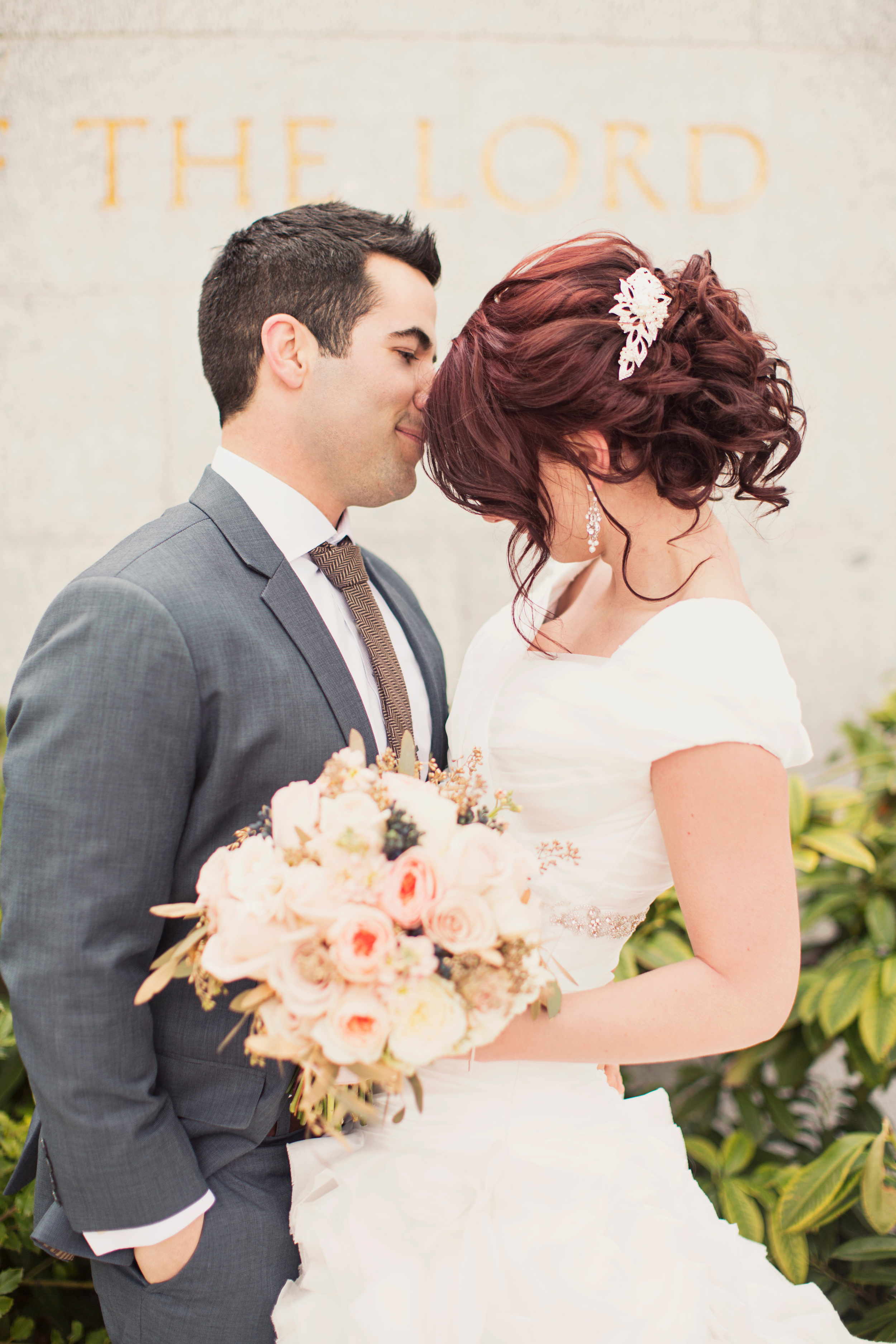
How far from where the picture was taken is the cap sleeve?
4.19 feet

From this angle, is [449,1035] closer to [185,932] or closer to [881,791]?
[185,932]

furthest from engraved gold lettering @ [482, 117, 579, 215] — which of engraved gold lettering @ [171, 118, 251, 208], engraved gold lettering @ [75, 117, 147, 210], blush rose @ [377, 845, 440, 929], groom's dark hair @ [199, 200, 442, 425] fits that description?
blush rose @ [377, 845, 440, 929]

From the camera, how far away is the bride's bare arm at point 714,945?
1.26 metres

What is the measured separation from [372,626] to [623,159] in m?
2.26

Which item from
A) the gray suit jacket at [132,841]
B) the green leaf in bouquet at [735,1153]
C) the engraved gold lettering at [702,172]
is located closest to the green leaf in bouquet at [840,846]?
the green leaf in bouquet at [735,1153]

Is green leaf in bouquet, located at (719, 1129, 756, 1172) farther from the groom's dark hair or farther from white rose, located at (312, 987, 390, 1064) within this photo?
the groom's dark hair

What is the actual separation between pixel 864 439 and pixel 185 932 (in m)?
2.92

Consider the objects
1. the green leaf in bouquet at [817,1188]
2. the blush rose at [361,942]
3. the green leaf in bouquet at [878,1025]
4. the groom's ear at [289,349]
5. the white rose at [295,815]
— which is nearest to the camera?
the blush rose at [361,942]

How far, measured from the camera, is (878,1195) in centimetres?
214

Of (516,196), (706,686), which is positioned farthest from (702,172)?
(706,686)

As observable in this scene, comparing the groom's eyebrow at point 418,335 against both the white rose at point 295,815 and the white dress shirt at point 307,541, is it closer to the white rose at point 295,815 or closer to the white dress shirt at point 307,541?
the white dress shirt at point 307,541

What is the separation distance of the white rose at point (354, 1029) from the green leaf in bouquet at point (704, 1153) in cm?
201

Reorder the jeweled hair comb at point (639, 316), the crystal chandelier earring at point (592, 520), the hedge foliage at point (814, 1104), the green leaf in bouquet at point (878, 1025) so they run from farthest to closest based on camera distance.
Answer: the green leaf in bouquet at point (878, 1025)
the hedge foliage at point (814, 1104)
the crystal chandelier earring at point (592, 520)
the jeweled hair comb at point (639, 316)

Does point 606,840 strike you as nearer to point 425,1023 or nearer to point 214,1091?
point 425,1023
